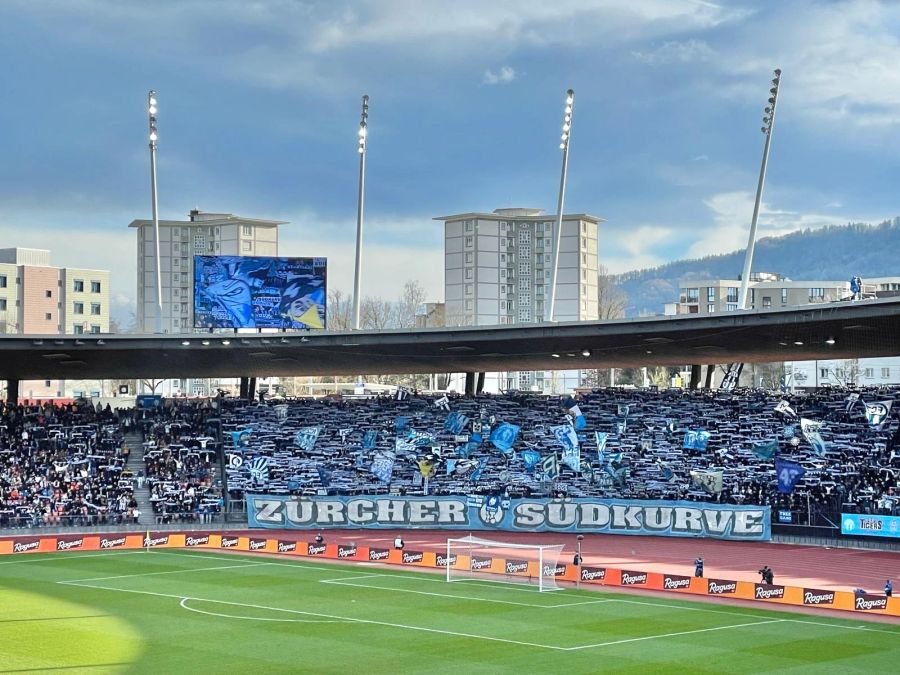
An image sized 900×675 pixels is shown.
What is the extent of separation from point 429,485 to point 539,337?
37.9ft

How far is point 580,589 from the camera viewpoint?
46.1 meters

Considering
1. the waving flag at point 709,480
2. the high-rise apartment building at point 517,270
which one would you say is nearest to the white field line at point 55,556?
the waving flag at point 709,480

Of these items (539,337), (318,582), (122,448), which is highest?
(539,337)

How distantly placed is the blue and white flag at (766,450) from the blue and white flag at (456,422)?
1782cm

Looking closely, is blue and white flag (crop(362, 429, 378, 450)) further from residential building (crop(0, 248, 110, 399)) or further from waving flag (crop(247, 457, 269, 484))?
residential building (crop(0, 248, 110, 399))

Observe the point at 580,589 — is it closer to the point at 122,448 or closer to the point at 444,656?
the point at 444,656

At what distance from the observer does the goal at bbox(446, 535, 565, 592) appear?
47250mm

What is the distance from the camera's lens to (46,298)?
A: 482 ft

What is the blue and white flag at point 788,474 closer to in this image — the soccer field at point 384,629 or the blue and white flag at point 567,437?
the blue and white flag at point 567,437

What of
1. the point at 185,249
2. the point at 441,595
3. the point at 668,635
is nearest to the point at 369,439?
the point at 441,595

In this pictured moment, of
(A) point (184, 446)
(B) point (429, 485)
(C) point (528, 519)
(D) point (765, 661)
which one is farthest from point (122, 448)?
(D) point (765, 661)

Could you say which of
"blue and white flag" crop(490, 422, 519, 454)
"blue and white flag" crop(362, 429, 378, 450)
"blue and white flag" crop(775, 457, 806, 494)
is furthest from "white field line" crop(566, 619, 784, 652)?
"blue and white flag" crop(362, 429, 378, 450)

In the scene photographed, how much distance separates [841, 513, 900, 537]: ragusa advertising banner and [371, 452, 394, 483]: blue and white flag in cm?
2518

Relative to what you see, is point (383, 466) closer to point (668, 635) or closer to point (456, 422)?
point (456, 422)
